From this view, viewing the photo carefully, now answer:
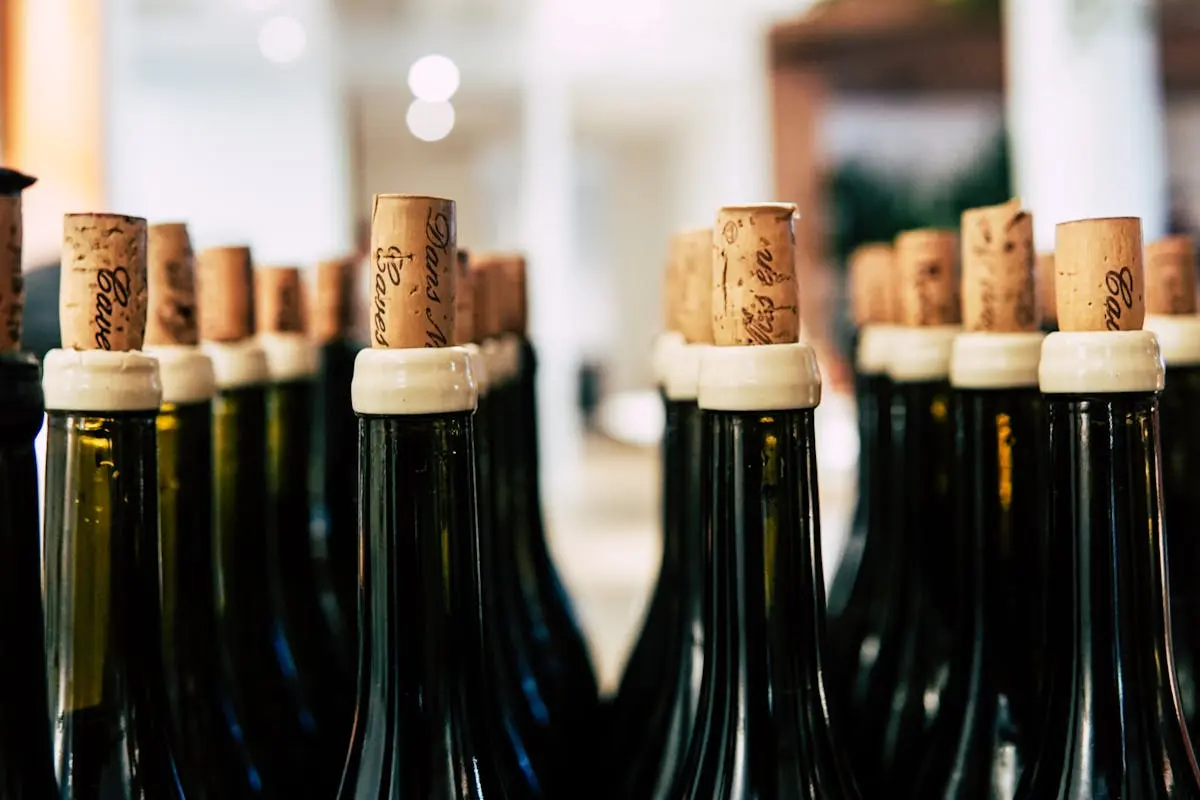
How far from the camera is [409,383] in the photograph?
14.1 inches

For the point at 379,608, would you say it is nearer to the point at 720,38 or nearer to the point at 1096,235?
the point at 1096,235

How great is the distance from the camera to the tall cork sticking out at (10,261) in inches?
13.0

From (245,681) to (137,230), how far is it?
0.78 feet

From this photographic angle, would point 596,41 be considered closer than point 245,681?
No

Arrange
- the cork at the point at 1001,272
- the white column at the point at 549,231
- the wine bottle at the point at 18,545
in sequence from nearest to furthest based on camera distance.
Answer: the wine bottle at the point at 18,545 < the cork at the point at 1001,272 < the white column at the point at 549,231

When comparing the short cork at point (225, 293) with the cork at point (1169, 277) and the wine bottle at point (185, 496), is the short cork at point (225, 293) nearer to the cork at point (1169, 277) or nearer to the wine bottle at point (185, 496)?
the wine bottle at point (185, 496)

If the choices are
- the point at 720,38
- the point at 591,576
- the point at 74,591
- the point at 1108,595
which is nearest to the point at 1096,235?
the point at 1108,595

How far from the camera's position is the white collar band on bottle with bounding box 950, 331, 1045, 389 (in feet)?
1.48

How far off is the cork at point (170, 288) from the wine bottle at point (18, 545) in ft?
0.36

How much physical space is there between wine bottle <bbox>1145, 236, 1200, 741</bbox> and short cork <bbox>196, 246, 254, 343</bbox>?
39cm

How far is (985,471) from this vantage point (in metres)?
0.47

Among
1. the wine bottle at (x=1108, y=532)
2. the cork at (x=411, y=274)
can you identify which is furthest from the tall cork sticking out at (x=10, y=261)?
the wine bottle at (x=1108, y=532)

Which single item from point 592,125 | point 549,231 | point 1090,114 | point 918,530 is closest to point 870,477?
point 918,530

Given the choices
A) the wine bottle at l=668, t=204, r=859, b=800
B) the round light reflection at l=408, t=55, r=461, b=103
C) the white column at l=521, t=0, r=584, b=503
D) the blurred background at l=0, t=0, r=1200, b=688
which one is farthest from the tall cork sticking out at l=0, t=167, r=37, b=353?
the round light reflection at l=408, t=55, r=461, b=103
